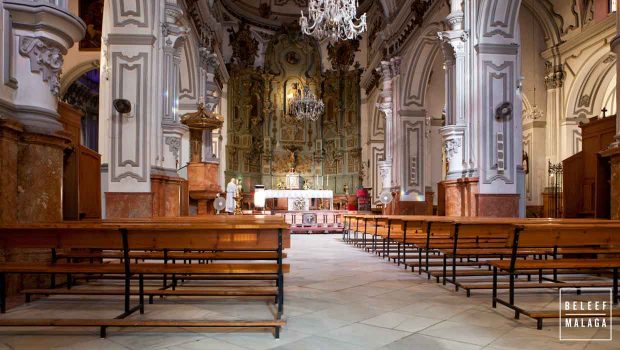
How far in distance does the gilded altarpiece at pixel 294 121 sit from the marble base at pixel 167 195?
15283 millimetres

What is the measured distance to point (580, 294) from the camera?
15.5 ft

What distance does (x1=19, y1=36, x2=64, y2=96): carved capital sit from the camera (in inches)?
193

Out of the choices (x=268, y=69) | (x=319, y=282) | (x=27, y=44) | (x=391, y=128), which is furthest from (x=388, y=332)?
(x=268, y=69)

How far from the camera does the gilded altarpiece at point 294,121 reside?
2648cm

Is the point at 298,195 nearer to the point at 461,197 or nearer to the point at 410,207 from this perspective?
the point at 410,207

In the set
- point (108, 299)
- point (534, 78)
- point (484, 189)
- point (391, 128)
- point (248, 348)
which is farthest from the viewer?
point (391, 128)

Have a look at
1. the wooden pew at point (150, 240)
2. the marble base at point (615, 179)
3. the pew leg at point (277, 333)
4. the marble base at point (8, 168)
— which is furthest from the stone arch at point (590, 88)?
the marble base at point (8, 168)

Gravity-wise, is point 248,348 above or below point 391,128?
below

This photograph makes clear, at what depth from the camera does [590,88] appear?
1591 cm

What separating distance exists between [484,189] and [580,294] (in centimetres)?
581

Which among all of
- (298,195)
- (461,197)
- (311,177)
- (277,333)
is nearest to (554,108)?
(461,197)

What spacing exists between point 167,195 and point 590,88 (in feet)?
45.1

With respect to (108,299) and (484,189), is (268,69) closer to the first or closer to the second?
(484,189)

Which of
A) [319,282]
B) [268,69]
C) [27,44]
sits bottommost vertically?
[319,282]
